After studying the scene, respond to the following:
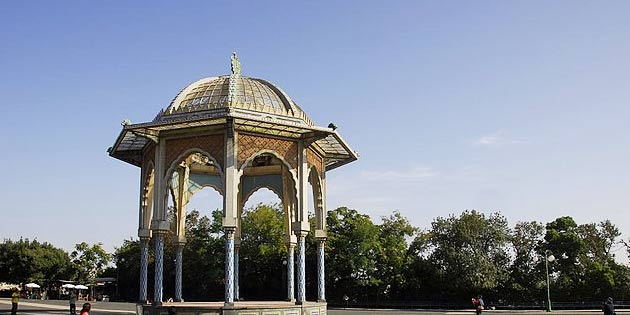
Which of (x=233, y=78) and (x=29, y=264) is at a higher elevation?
(x=233, y=78)

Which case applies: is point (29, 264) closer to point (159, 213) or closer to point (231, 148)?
point (159, 213)

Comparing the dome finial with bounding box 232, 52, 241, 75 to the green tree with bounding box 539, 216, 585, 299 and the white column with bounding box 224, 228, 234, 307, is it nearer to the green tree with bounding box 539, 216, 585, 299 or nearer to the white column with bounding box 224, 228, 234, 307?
the white column with bounding box 224, 228, 234, 307

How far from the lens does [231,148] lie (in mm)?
17125

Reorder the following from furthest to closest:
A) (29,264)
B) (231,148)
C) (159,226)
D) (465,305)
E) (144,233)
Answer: (29,264) < (465,305) < (144,233) < (159,226) < (231,148)

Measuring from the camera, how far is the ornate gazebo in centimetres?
1706

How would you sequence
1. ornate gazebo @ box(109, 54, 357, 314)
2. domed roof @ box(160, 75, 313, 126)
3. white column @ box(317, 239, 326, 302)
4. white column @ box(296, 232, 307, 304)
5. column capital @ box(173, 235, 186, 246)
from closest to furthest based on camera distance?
ornate gazebo @ box(109, 54, 357, 314), domed roof @ box(160, 75, 313, 126), white column @ box(296, 232, 307, 304), white column @ box(317, 239, 326, 302), column capital @ box(173, 235, 186, 246)

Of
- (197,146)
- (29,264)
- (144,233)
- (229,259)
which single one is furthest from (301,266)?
(29,264)

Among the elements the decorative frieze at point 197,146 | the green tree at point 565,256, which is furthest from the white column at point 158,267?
the green tree at point 565,256

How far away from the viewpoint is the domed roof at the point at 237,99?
1795 centimetres

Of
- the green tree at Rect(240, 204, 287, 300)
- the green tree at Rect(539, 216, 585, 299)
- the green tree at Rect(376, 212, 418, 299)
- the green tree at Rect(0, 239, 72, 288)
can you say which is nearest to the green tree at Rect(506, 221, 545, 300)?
the green tree at Rect(539, 216, 585, 299)

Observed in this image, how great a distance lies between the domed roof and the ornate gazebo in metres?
0.03

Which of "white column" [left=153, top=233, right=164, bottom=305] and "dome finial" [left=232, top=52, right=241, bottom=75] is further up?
"dome finial" [left=232, top=52, right=241, bottom=75]

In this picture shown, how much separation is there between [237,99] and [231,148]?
1.78 metres

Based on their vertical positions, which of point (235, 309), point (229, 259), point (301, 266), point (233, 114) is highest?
point (233, 114)
